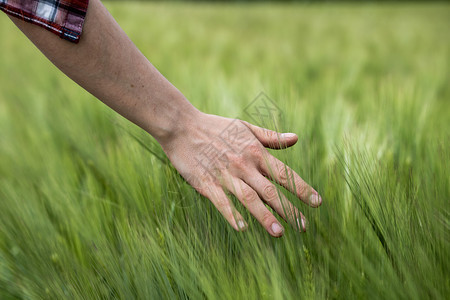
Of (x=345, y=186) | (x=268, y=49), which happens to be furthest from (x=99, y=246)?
(x=268, y=49)

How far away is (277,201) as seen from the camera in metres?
0.47

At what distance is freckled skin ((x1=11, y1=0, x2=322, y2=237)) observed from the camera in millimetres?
454

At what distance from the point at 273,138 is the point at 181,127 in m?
0.13

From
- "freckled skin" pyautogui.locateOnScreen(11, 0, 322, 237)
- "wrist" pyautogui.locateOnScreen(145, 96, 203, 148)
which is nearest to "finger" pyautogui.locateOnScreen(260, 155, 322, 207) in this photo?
"freckled skin" pyautogui.locateOnScreen(11, 0, 322, 237)

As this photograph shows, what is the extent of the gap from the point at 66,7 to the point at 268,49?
1.42m

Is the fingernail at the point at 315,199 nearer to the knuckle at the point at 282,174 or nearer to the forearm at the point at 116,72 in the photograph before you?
the knuckle at the point at 282,174

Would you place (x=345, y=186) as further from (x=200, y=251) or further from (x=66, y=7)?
(x=66, y=7)

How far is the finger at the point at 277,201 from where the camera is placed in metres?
0.41

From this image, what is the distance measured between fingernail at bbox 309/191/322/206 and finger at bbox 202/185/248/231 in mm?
79

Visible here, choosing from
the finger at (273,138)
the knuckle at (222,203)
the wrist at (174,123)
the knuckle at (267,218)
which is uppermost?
the wrist at (174,123)

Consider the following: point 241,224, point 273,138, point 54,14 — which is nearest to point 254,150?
point 273,138

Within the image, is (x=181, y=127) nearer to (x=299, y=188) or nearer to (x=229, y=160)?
(x=229, y=160)

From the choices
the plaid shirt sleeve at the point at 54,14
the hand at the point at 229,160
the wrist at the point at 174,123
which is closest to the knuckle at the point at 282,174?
the hand at the point at 229,160

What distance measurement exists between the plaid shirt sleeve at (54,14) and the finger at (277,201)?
0.93ft
